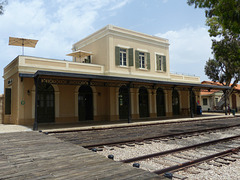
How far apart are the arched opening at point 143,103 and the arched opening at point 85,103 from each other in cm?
476

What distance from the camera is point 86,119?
1578 cm

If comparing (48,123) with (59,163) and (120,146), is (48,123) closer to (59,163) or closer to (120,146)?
(120,146)

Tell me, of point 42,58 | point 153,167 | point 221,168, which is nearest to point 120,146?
point 153,167

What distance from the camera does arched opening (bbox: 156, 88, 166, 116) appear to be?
19.8 m

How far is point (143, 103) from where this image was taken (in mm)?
18641

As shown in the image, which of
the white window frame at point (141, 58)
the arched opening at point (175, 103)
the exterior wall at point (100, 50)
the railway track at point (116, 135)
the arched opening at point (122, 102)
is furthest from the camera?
the arched opening at point (175, 103)

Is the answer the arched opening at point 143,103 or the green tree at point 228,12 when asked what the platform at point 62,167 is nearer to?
the green tree at point 228,12

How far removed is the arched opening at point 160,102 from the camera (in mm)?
19766

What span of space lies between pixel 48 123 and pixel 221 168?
11774 mm

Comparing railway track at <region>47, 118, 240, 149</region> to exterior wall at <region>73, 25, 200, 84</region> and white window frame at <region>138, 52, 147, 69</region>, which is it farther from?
white window frame at <region>138, 52, 147, 69</region>

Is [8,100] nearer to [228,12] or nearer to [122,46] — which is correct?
[122,46]

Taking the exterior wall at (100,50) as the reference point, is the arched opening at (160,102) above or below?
below

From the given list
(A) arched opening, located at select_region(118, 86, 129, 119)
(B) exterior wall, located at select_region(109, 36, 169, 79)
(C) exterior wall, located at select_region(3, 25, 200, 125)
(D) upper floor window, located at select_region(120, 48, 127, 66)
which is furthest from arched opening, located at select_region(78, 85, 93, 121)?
(D) upper floor window, located at select_region(120, 48, 127, 66)

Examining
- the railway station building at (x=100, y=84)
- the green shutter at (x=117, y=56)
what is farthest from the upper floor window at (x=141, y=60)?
the green shutter at (x=117, y=56)
